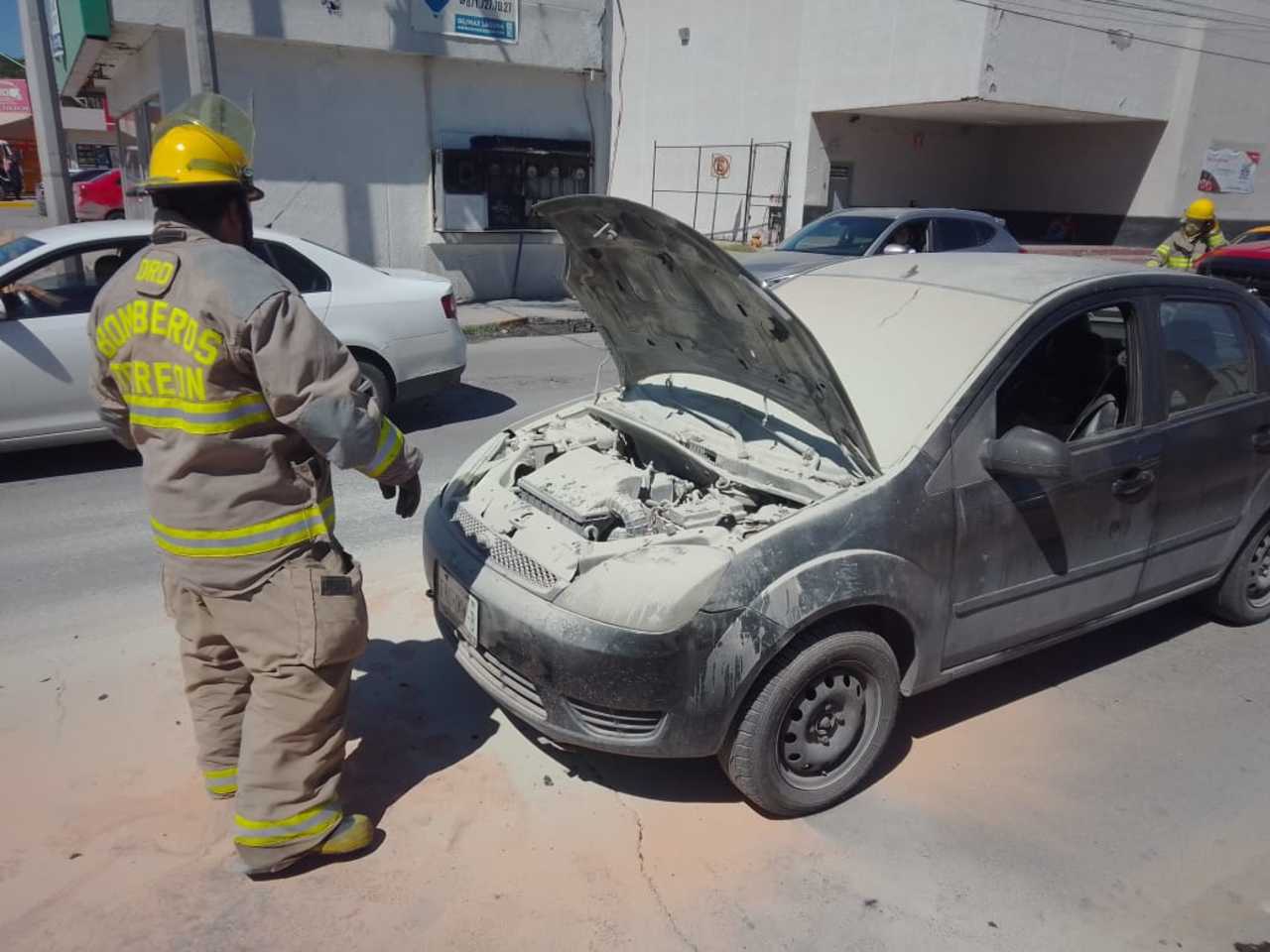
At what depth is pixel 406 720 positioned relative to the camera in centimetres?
371

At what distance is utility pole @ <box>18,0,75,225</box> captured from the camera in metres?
11.2

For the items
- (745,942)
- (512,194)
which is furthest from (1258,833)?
(512,194)

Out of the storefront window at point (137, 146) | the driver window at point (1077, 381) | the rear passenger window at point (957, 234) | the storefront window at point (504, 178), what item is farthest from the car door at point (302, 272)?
the rear passenger window at point (957, 234)

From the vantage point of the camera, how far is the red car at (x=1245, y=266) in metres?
11.0

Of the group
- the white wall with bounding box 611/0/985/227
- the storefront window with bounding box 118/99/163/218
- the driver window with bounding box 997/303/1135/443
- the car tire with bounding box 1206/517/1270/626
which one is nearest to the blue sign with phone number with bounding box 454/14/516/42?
the storefront window with bounding box 118/99/163/218

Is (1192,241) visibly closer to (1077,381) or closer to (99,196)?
(1077,381)

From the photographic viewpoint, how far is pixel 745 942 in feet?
8.86

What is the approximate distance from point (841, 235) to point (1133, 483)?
8348 mm

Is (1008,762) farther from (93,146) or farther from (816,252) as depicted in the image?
(93,146)

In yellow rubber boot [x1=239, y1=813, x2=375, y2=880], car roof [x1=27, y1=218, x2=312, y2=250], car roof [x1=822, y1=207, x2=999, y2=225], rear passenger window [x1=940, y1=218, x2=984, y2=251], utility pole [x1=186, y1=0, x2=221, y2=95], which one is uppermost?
utility pole [x1=186, y1=0, x2=221, y2=95]

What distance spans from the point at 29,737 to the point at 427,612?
1619 millimetres

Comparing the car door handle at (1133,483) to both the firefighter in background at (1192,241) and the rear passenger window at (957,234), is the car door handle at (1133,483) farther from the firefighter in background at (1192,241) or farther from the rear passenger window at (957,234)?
the rear passenger window at (957,234)

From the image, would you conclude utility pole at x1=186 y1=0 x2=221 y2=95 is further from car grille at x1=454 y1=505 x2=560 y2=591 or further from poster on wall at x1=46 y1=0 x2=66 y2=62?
car grille at x1=454 y1=505 x2=560 y2=591

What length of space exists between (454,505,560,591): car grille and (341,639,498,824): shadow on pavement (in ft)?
1.71
